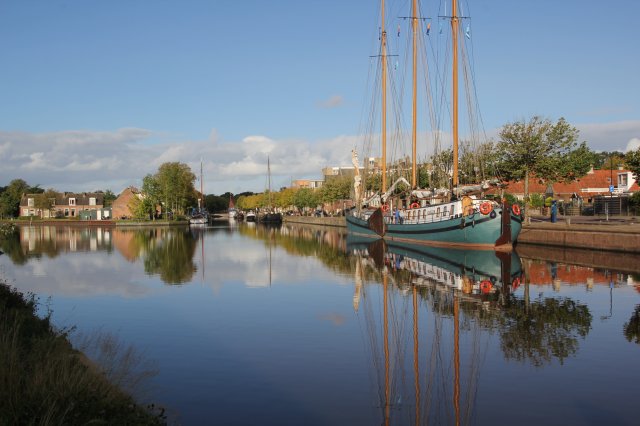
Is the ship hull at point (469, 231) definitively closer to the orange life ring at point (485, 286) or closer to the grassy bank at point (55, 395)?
the orange life ring at point (485, 286)

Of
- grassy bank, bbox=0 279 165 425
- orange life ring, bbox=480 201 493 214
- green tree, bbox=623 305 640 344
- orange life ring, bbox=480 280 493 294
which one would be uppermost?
orange life ring, bbox=480 201 493 214

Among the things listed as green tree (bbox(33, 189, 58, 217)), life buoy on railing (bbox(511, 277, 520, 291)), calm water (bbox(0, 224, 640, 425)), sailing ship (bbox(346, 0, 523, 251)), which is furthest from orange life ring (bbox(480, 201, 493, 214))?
green tree (bbox(33, 189, 58, 217))

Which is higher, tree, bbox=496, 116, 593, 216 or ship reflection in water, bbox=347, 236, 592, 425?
tree, bbox=496, 116, 593, 216

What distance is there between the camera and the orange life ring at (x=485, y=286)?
25516 millimetres

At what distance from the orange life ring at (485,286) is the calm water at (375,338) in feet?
0.25

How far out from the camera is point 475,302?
22.9 meters

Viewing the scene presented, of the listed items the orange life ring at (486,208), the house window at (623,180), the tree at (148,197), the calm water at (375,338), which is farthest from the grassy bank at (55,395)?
the tree at (148,197)

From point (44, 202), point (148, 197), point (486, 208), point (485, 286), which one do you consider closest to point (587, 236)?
point (486, 208)

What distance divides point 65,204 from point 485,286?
162 metres

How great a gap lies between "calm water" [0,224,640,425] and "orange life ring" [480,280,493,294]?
0.08 meters

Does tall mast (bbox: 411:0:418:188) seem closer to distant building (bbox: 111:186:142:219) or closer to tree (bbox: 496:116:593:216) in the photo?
tree (bbox: 496:116:593:216)

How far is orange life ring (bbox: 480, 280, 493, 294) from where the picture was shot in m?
25.5

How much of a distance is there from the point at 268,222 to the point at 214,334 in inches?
4683

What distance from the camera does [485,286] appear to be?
1059 inches
